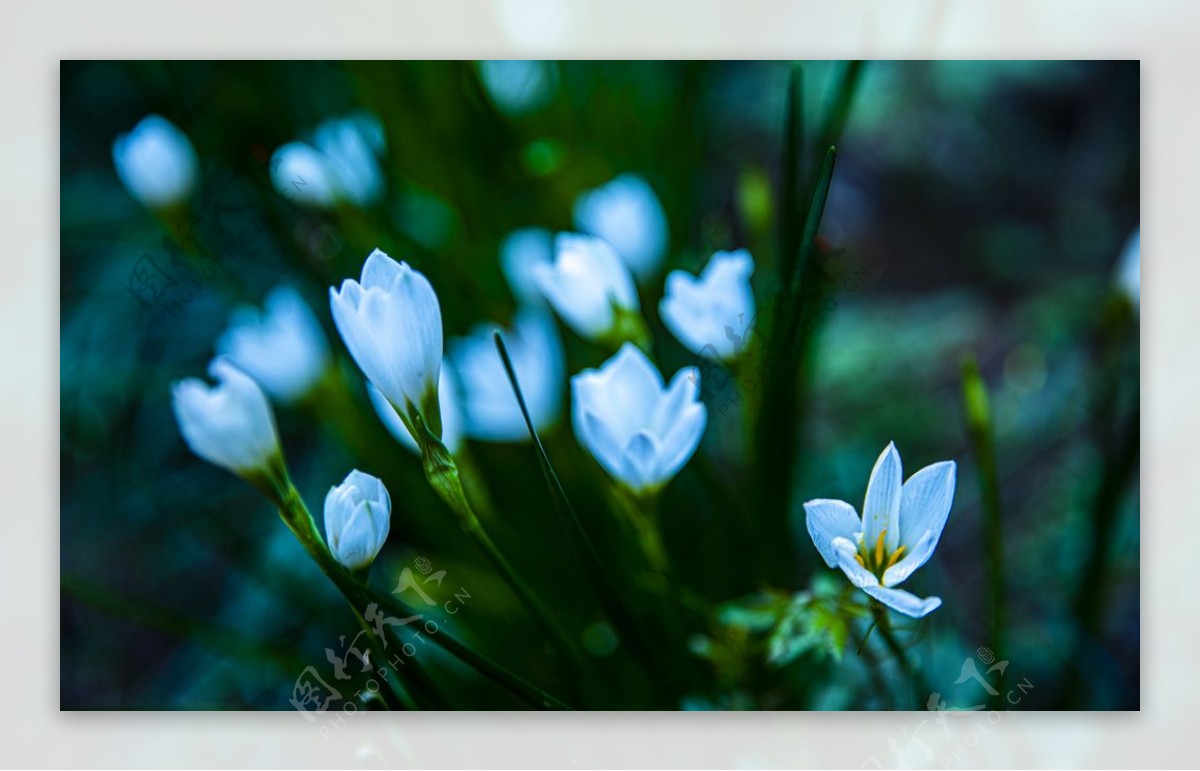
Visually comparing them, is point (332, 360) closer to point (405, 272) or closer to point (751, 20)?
point (405, 272)

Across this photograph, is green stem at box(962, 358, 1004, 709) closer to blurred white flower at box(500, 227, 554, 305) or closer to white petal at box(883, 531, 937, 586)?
white petal at box(883, 531, 937, 586)

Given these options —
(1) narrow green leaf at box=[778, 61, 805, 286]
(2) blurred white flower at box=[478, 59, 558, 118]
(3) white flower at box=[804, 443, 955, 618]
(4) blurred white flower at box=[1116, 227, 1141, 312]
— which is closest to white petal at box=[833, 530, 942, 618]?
(3) white flower at box=[804, 443, 955, 618]

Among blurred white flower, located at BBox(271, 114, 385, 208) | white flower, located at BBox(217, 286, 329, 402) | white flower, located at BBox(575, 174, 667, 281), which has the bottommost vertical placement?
white flower, located at BBox(217, 286, 329, 402)

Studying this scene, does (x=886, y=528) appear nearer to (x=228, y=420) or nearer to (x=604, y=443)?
(x=604, y=443)

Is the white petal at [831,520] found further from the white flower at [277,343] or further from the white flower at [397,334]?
the white flower at [277,343]

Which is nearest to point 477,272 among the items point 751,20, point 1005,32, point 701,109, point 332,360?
point 332,360
